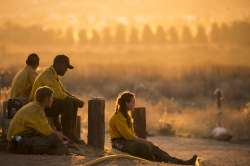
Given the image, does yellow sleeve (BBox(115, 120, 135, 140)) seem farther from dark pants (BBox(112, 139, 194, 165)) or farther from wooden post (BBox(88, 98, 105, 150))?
wooden post (BBox(88, 98, 105, 150))

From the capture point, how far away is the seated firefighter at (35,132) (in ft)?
50.0

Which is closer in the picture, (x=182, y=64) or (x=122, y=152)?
(x=122, y=152)

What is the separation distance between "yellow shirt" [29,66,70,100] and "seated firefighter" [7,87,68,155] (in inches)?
38.4

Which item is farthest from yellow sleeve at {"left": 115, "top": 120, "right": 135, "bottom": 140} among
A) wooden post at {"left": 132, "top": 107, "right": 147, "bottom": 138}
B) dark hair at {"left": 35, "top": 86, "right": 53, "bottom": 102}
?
wooden post at {"left": 132, "top": 107, "right": 147, "bottom": 138}

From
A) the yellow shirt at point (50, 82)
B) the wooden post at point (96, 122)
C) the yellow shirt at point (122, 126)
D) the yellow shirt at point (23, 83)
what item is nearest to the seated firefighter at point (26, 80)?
the yellow shirt at point (23, 83)

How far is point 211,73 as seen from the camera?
2381 inches

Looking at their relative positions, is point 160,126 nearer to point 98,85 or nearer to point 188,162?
point 188,162

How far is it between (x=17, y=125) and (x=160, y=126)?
12794mm

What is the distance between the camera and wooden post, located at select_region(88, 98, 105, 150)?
689 inches

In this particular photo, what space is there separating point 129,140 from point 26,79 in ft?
8.19

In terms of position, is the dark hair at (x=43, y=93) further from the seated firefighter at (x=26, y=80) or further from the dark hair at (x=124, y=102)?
the seated firefighter at (x=26, y=80)

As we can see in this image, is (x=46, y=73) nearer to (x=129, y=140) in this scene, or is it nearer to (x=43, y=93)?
(x=43, y=93)

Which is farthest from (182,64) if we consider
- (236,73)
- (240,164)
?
(240,164)

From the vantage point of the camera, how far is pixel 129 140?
1628 cm
